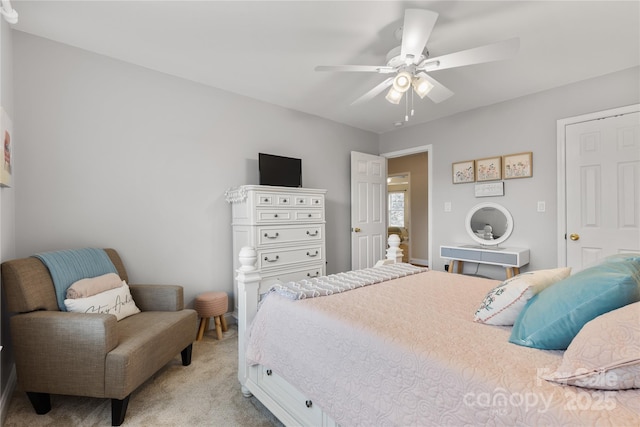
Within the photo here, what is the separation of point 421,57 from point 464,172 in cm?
220

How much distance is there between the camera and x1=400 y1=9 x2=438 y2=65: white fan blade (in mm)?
1554

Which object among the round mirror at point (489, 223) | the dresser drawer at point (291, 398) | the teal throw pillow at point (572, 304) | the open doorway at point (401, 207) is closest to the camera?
the teal throw pillow at point (572, 304)

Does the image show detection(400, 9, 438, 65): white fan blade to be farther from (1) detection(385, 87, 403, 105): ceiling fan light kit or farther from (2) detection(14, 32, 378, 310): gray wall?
(2) detection(14, 32, 378, 310): gray wall

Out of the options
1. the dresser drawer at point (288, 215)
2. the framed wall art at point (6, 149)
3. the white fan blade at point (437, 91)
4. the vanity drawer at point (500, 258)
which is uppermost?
the white fan blade at point (437, 91)

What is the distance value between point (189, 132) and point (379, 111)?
7.46 feet

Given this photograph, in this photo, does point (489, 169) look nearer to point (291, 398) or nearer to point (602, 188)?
point (602, 188)

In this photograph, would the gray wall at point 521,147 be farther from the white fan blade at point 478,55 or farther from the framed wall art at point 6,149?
the framed wall art at point 6,149

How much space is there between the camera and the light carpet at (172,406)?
1.61 m

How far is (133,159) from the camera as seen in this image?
2568 mm

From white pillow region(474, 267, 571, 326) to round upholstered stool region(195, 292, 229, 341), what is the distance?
2203mm

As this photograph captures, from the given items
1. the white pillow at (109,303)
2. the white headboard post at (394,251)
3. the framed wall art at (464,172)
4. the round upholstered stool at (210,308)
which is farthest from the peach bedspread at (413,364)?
the framed wall art at (464,172)

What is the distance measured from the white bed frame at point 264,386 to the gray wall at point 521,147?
9.78ft

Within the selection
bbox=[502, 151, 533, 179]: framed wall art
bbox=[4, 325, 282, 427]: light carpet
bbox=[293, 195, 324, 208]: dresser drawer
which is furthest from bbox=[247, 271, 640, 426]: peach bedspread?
bbox=[502, 151, 533, 179]: framed wall art

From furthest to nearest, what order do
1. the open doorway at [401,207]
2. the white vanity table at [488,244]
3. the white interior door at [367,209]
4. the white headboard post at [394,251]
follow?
the open doorway at [401,207], the white interior door at [367,209], the white vanity table at [488,244], the white headboard post at [394,251]
